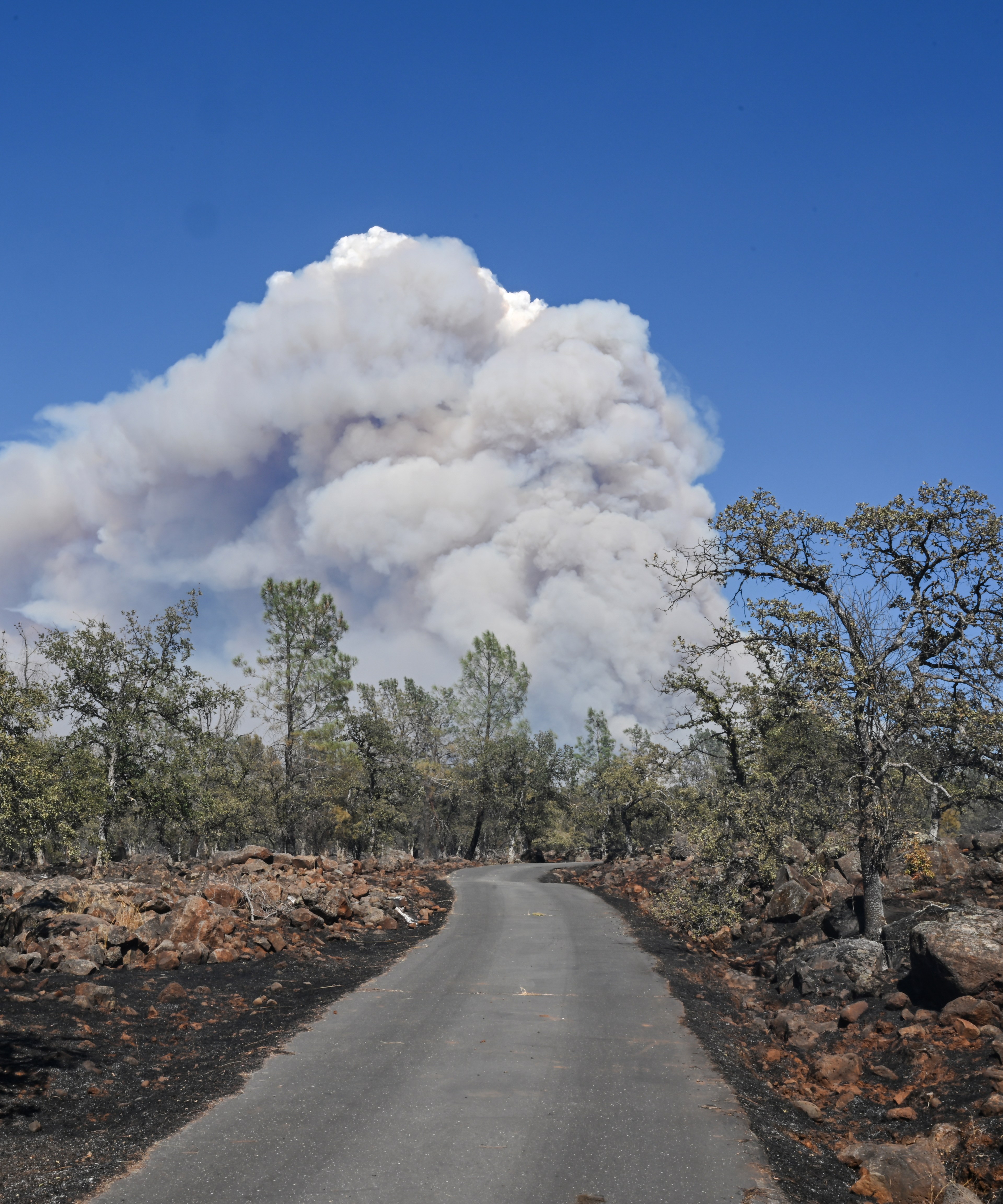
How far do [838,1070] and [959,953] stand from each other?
234 centimetres

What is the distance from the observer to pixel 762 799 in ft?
51.5

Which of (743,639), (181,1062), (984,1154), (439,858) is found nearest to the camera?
(984,1154)

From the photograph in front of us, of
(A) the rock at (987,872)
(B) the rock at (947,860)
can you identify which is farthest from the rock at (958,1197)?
(B) the rock at (947,860)

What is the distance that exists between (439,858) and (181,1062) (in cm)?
4221

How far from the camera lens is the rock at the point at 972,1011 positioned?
920 cm

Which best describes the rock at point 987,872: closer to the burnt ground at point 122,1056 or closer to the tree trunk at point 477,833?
the burnt ground at point 122,1056

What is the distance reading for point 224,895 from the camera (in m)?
16.6

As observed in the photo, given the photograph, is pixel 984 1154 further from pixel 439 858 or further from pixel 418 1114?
pixel 439 858

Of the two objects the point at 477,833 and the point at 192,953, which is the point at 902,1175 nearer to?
the point at 192,953

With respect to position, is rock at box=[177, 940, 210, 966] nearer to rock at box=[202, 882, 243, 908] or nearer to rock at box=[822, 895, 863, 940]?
rock at box=[202, 882, 243, 908]

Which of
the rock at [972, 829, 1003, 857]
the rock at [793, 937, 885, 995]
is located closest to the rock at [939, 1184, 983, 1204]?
the rock at [793, 937, 885, 995]

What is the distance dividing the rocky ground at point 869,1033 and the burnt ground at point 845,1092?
19mm

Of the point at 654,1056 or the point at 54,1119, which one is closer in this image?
the point at 54,1119

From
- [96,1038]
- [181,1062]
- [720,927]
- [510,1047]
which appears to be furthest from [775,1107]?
[720,927]
